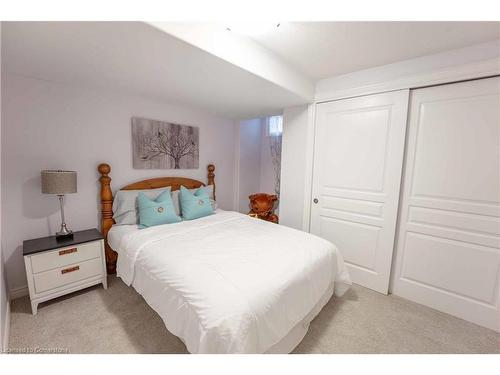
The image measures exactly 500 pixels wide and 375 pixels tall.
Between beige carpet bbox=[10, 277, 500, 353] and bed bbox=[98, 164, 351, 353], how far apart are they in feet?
0.65

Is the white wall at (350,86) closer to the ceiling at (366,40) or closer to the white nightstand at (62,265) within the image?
the ceiling at (366,40)

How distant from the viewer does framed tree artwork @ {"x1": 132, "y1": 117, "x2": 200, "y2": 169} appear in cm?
248

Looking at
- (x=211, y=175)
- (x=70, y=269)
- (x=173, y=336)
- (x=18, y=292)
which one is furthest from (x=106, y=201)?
(x=173, y=336)

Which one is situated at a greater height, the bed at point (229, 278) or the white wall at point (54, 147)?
the white wall at point (54, 147)

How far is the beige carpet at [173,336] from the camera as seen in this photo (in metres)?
1.43

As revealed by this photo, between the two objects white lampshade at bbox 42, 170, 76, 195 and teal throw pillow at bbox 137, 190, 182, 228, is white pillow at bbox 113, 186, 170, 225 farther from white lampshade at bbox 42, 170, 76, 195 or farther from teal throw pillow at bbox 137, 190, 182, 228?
white lampshade at bbox 42, 170, 76, 195

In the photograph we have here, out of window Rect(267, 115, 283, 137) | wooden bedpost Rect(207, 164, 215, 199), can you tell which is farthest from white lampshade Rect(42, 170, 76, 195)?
window Rect(267, 115, 283, 137)

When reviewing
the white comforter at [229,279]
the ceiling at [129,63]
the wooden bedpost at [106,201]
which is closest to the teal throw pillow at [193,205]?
the white comforter at [229,279]

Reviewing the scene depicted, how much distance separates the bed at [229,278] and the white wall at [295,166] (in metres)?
0.65
